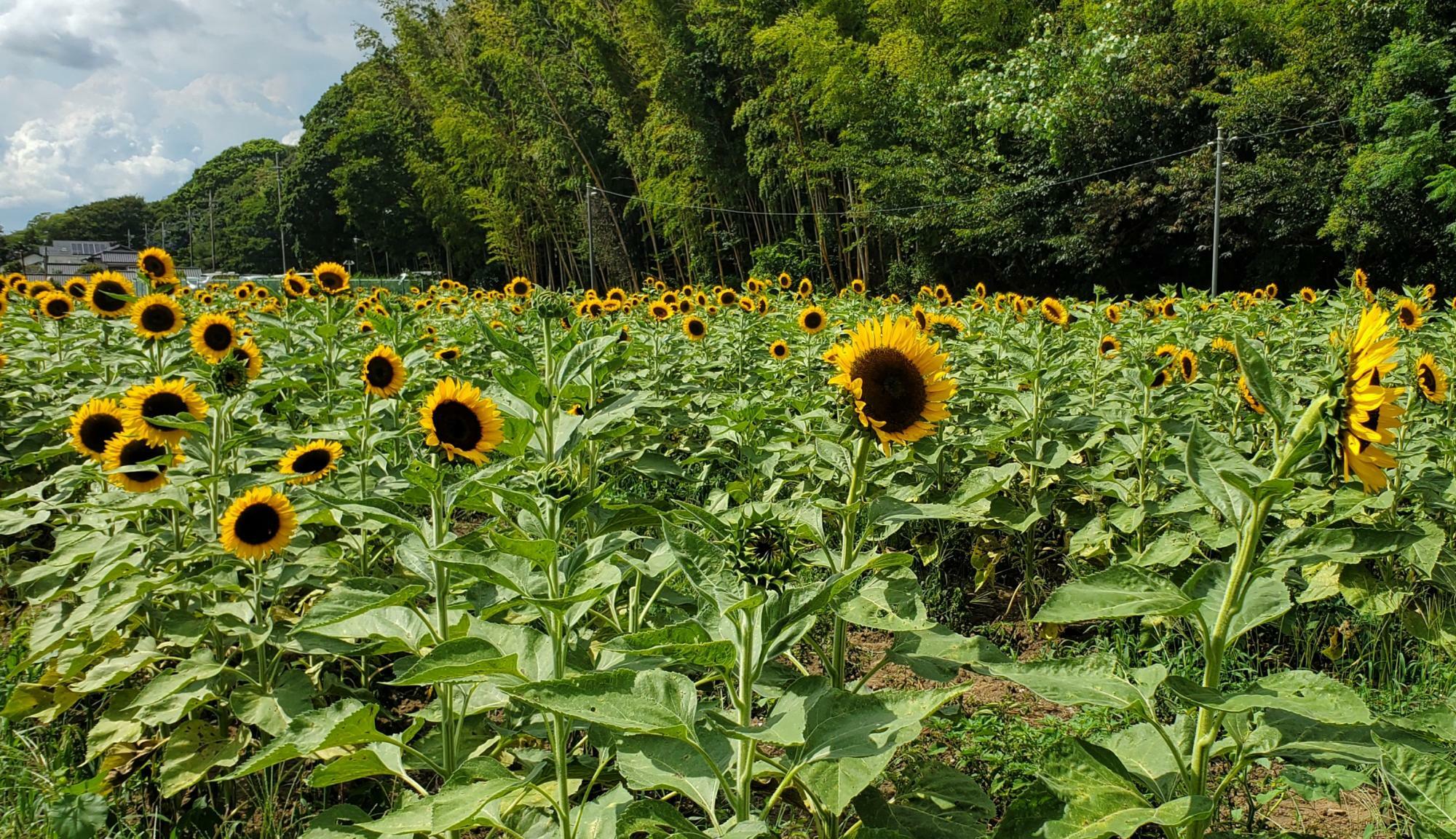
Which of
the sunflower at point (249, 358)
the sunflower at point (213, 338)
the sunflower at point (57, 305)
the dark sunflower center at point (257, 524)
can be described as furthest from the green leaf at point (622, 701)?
the sunflower at point (57, 305)

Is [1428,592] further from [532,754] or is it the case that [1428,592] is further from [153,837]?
Result: [153,837]

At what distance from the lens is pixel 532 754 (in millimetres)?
1530

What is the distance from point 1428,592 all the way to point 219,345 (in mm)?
4131

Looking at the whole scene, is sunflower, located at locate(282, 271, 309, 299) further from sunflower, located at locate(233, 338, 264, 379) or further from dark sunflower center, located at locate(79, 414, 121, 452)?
dark sunflower center, located at locate(79, 414, 121, 452)

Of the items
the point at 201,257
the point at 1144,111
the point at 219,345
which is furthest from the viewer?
the point at 201,257

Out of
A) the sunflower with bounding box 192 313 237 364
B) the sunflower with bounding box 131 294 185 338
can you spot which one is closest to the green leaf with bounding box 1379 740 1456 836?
the sunflower with bounding box 192 313 237 364

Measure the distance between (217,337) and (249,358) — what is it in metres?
0.31

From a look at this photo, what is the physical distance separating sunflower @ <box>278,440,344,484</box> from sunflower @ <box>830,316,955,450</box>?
136 cm

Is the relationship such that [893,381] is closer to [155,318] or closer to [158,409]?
[158,409]

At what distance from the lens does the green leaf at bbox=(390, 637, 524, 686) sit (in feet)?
3.56

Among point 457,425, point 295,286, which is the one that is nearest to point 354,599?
point 457,425

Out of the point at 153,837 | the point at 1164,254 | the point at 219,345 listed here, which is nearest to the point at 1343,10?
the point at 1164,254

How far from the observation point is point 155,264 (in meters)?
4.41

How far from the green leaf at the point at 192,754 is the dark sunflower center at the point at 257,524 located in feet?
1.34
